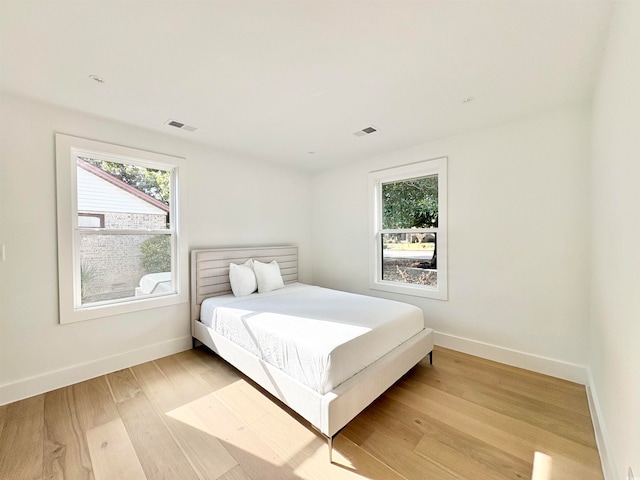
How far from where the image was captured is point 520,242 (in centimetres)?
260

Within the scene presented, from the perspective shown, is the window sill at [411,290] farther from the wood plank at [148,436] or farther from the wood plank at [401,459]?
the wood plank at [148,436]

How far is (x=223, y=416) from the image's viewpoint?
1.95 m

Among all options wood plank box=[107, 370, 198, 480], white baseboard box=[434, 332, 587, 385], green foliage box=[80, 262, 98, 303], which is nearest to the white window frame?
green foliage box=[80, 262, 98, 303]

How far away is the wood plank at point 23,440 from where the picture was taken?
58.9 inches

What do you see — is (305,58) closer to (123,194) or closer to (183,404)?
(123,194)

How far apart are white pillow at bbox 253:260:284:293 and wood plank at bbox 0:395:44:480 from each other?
208 cm

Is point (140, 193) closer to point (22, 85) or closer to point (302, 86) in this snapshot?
point (22, 85)

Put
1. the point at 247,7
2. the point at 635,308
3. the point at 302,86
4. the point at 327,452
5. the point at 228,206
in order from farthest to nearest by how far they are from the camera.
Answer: the point at 228,206 < the point at 302,86 < the point at 327,452 < the point at 247,7 < the point at 635,308

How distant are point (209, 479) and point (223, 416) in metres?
0.52

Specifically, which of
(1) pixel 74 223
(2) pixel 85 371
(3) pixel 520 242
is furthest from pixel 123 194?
(3) pixel 520 242

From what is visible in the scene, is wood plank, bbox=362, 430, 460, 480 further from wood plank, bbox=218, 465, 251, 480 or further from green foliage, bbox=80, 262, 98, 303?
green foliage, bbox=80, 262, 98, 303

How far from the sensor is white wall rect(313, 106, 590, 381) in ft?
7.68

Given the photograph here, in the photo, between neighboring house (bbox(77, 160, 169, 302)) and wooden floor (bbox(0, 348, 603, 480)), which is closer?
wooden floor (bbox(0, 348, 603, 480))

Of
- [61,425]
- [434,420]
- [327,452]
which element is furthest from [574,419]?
[61,425]
